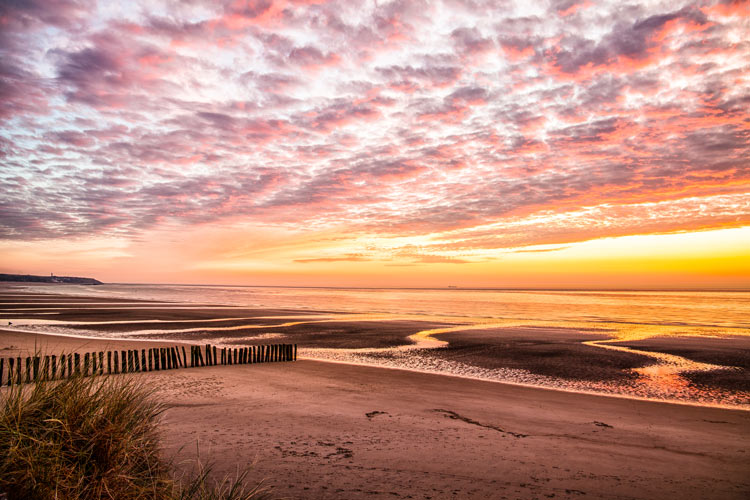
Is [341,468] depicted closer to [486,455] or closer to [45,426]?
[486,455]

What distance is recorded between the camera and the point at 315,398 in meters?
11.4

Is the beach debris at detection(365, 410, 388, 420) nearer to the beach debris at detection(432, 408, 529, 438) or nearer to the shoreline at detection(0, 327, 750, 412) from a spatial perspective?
the beach debris at detection(432, 408, 529, 438)

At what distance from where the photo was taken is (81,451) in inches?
182

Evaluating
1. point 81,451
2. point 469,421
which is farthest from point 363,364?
point 81,451

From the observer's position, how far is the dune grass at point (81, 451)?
4.25 metres

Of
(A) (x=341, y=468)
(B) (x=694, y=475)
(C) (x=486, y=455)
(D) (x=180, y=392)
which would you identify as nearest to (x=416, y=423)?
(C) (x=486, y=455)

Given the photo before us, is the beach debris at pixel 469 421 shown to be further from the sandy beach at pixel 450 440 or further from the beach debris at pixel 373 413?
the beach debris at pixel 373 413

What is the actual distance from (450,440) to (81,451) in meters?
5.98

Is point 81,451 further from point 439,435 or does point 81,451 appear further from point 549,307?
point 549,307

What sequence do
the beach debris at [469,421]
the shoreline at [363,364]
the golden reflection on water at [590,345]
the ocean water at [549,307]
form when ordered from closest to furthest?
1. the beach debris at [469,421]
2. the shoreline at [363,364]
3. the golden reflection on water at [590,345]
4. the ocean water at [549,307]

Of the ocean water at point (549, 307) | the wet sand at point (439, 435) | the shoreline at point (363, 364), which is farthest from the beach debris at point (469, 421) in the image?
the ocean water at point (549, 307)

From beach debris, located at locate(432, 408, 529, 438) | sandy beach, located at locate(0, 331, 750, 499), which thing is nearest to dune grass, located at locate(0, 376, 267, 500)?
sandy beach, located at locate(0, 331, 750, 499)

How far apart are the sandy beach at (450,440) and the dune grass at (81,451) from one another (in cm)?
107

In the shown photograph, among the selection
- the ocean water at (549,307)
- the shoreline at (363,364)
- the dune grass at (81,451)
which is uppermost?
the dune grass at (81,451)
